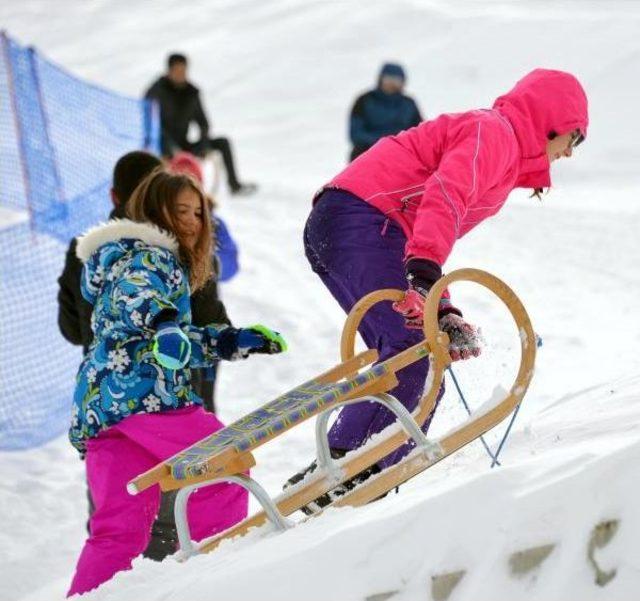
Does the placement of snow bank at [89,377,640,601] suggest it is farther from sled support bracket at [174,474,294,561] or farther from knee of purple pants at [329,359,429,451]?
knee of purple pants at [329,359,429,451]

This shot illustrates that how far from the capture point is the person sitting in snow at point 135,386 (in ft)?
11.1

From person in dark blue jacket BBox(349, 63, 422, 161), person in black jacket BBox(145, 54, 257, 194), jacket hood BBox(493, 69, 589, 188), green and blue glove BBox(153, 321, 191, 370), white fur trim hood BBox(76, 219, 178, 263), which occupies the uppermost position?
person in black jacket BBox(145, 54, 257, 194)

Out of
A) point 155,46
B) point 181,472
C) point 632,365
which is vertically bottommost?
point 632,365

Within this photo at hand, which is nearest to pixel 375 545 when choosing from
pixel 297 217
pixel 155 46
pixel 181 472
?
pixel 181 472

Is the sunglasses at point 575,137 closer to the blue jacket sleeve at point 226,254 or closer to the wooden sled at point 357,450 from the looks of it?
the wooden sled at point 357,450

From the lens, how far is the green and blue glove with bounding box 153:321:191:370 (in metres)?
3.30

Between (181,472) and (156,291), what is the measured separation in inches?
27.2

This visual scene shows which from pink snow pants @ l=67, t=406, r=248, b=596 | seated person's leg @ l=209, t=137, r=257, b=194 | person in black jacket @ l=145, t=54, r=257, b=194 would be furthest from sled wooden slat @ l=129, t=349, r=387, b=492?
seated person's leg @ l=209, t=137, r=257, b=194

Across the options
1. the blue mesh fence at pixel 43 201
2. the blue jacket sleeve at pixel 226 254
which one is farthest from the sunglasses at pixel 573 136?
the blue mesh fence at pixel 43 201

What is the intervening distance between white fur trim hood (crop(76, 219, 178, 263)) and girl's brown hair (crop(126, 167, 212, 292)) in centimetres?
8

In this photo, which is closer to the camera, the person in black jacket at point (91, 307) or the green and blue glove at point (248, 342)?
the green and blue glove at point (248, 342)

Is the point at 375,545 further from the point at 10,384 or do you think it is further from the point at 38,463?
the point at 10,384

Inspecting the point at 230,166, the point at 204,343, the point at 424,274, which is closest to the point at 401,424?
the point at 424,274

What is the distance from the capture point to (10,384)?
6293 mm
